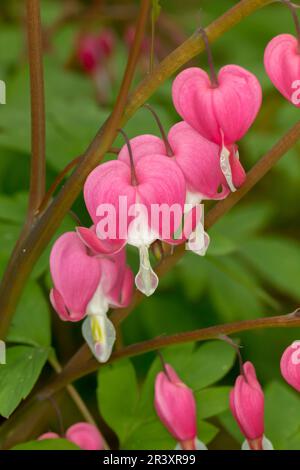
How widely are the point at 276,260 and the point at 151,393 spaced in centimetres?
90

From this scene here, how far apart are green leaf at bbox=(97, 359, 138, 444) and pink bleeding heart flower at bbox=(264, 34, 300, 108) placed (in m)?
0.63

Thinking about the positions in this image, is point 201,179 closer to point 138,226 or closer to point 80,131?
point 138,226

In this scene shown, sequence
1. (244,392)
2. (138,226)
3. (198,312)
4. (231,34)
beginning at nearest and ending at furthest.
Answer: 1. (138,226)
2. (244,392)
3. (198,312)
4. (231,34)

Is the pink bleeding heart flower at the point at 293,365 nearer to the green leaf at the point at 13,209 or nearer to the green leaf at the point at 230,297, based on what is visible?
the green leaf at the point at 13,209

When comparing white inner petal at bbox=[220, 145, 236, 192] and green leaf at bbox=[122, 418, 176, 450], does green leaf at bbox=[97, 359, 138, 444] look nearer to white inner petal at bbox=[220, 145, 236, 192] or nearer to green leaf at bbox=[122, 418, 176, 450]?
green leaf at bbox=[122, 418, 176, 450]

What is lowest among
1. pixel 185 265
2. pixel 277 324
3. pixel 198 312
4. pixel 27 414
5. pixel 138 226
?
pixel 198 312

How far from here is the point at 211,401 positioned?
1.51 metres

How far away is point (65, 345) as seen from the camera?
2.29 metres

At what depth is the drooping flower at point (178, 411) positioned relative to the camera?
131 cm

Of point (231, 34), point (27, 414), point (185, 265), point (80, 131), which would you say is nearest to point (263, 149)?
point (185, 265)

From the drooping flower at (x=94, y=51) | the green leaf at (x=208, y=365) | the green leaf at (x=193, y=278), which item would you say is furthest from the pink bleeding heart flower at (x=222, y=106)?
the drooping flower at (x=94, y=51)
